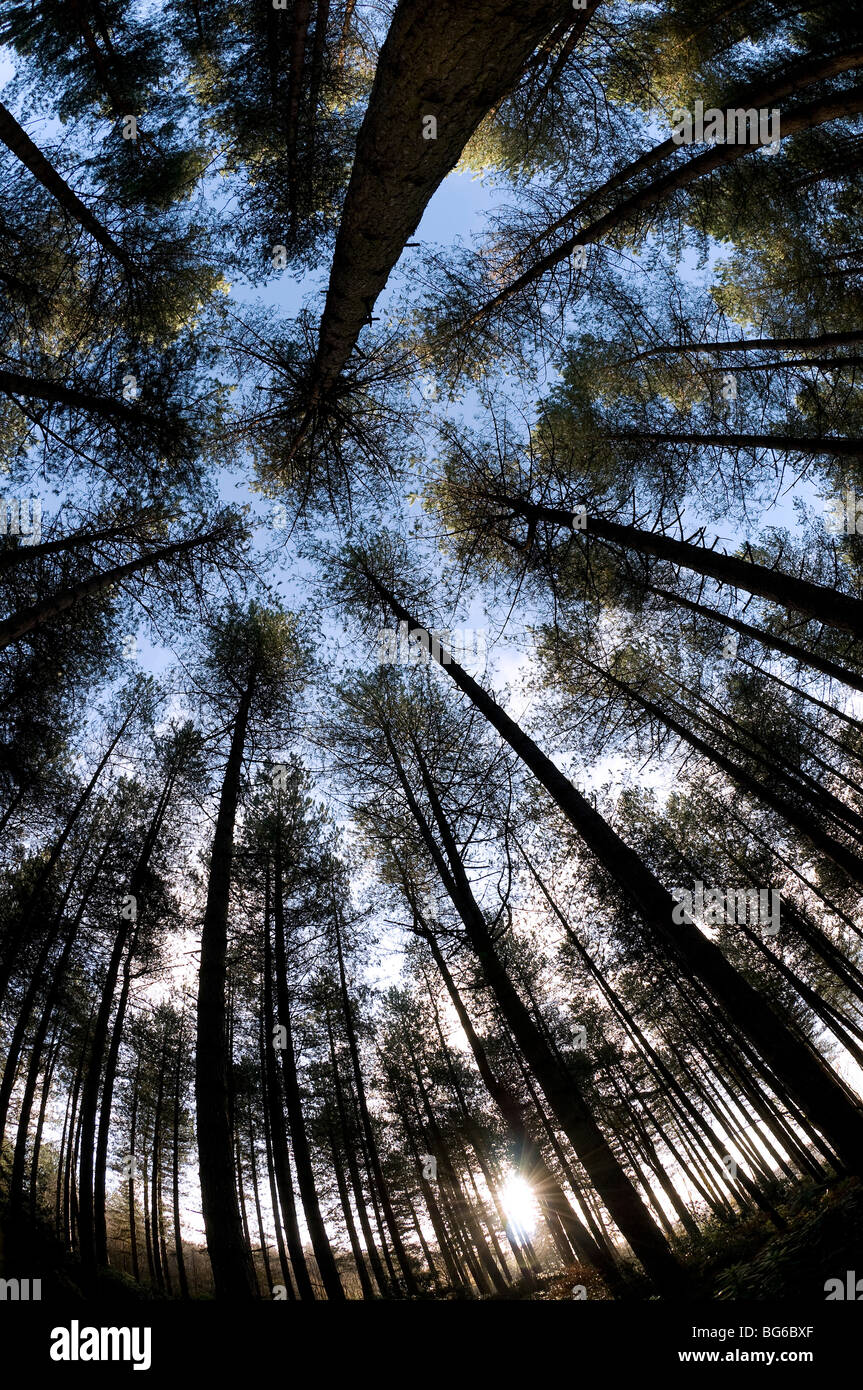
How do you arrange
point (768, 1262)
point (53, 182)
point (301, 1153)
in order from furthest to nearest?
point (301, 1153) → point (53, 182) → point (768, 1262)

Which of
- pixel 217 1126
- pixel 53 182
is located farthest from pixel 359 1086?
pixel 53 182

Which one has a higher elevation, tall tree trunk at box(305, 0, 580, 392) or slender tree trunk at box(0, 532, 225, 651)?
slender tree trunk at box(0, 532, 225, 651)

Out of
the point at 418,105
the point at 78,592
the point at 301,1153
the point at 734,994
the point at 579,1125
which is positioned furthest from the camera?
the point at 301,1153

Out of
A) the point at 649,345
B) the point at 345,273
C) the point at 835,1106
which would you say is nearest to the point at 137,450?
the point at 345,273

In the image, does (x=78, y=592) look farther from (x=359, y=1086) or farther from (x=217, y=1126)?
(x=359, y=1086)

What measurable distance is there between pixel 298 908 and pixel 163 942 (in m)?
4.16

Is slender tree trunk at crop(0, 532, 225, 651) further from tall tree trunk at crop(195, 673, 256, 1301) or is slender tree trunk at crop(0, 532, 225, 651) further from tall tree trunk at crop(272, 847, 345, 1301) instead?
tall tree trunk at crop(272, 847, 345, 1301)

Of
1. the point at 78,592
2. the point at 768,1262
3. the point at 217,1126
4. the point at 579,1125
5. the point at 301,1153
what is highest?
the point at 78,592

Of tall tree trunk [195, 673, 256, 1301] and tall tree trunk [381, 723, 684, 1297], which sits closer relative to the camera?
tall tree trunk [381, 723, 684, 1297]

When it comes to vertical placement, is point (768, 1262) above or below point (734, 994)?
below

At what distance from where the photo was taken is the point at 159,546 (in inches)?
325

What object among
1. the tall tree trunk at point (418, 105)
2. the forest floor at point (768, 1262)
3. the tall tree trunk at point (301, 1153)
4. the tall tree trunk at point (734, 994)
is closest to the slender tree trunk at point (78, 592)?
the tall tree trunk at point (418, 105)

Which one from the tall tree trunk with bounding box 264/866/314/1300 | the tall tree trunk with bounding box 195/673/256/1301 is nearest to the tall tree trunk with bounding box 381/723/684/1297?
the tall tree trunk with bounding box 195/673/256/1301
